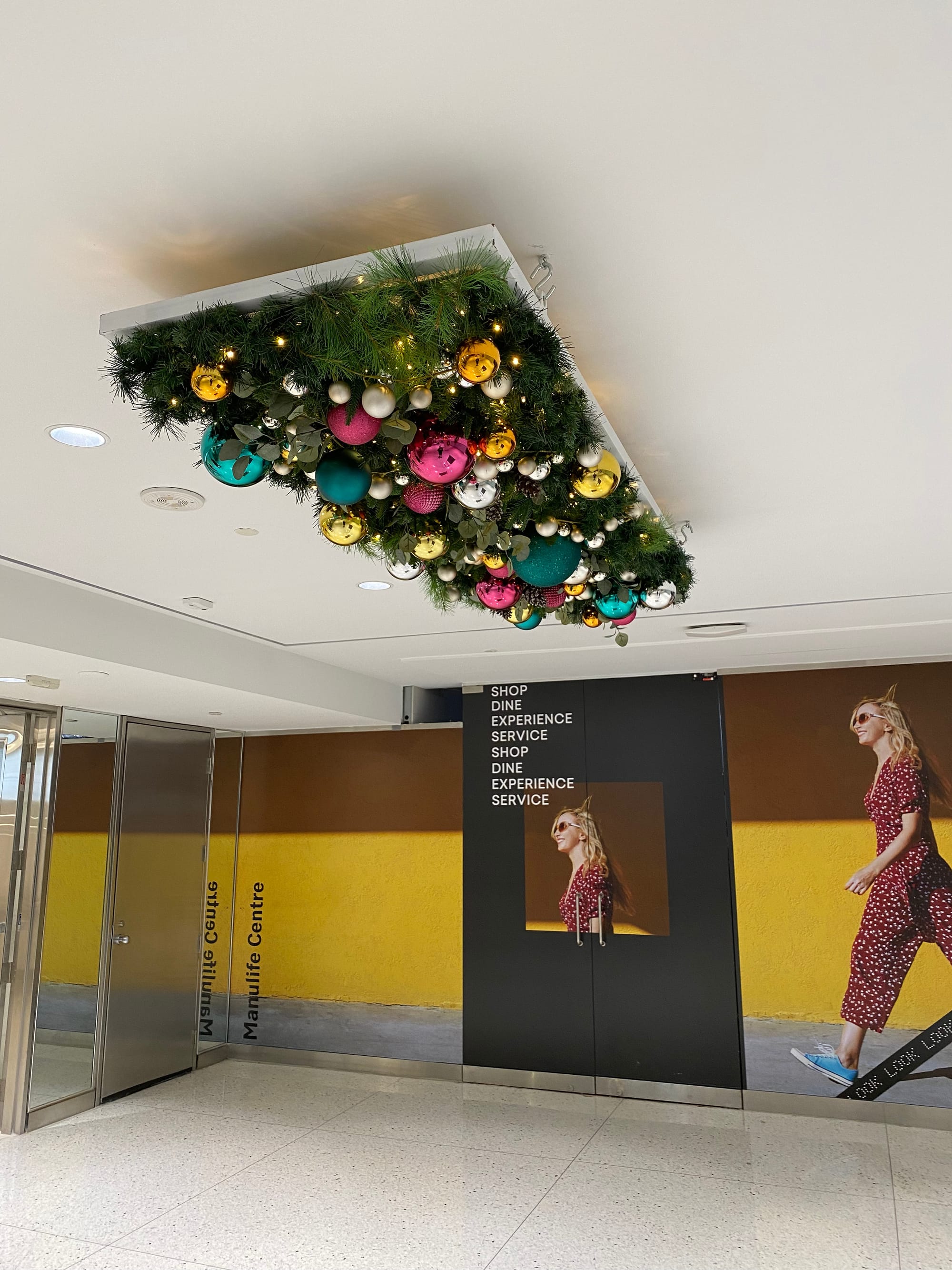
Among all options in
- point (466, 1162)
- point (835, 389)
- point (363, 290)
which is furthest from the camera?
point (466, 1162)

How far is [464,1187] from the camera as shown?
14.3ft

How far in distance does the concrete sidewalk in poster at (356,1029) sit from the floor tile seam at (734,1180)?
1.72 m

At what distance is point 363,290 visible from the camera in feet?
4.73

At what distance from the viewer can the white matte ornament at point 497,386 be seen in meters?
1.45

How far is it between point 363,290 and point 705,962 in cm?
525

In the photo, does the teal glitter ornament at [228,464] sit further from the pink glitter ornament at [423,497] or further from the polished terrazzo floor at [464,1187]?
the polished terrazzo floor at [464,1187]

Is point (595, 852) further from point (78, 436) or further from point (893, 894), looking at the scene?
point (78, 436)

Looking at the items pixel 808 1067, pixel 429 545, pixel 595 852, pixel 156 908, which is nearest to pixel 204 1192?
pixel 156 908

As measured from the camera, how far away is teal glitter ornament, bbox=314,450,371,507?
157 cm

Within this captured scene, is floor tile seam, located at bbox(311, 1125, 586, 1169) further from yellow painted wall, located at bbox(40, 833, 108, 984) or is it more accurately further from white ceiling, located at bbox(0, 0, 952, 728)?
white ceiling, located at bbox(0, 0, 952, 728)

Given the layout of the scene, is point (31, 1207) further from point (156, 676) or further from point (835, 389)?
point (835, 389)

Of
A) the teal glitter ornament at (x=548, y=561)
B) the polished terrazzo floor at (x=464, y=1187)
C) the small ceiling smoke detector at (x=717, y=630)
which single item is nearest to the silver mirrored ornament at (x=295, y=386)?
the teal glitter ornament at (x=548, y=561)

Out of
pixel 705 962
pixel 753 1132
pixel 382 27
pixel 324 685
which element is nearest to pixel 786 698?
pixel 705 962

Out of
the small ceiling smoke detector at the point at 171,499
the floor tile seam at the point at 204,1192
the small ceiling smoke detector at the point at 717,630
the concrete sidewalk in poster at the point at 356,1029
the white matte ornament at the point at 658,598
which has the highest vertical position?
the small ceiling smoke detector at the point at 717,630
